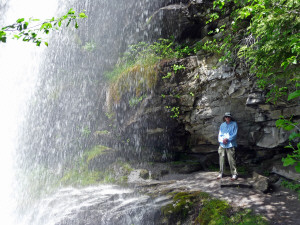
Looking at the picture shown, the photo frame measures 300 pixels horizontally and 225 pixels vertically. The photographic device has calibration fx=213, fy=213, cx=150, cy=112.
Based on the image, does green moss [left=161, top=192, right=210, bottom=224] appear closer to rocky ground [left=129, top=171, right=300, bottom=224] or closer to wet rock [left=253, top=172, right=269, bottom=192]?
rocky ground [left=129, top=171, right=300, bottom=224]

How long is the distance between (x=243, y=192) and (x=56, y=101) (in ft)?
38.7

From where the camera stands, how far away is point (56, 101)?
13531 mm

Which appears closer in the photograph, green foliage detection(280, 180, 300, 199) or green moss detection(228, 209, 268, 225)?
green moss detection(228, 209, 268, 225)

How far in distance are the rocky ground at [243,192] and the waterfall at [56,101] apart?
1.42m

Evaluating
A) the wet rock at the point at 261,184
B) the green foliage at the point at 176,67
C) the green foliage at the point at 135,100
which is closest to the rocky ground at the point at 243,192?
the wet rock at the point at 261,184

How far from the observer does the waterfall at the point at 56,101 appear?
33.6ft

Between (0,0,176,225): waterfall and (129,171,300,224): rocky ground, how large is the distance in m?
1.42

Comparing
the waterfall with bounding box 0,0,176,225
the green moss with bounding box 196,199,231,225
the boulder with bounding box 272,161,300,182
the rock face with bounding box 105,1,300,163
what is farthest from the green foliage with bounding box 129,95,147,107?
the boulder with bounding box 272,161,300,182

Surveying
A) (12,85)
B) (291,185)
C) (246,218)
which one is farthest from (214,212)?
(12,85)

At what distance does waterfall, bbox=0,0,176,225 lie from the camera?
10.2m

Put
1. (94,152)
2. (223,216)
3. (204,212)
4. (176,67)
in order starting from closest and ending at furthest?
(223,216) < (204,212) < (176,67) < (94,152)

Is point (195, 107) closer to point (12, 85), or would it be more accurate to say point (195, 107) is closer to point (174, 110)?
point (174, 110)

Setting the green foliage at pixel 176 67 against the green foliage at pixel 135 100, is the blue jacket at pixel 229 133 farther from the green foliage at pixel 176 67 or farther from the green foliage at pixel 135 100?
the green foliage at pixel 135 100

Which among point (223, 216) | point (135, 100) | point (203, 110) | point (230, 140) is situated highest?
point (135, 100)
